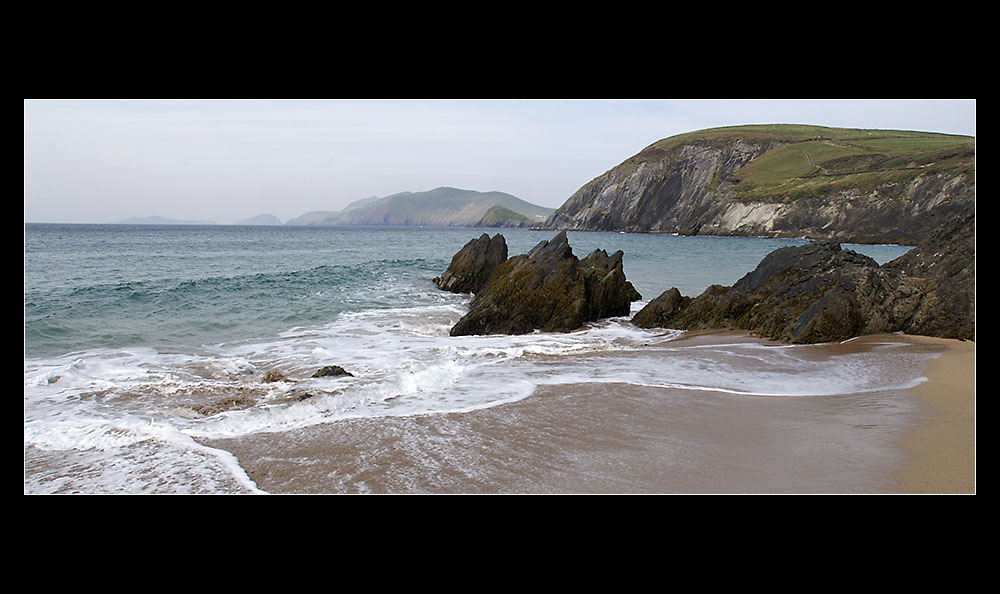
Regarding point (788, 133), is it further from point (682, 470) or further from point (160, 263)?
point (682, 470)

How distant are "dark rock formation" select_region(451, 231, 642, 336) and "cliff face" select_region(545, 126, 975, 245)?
64477 millimetres

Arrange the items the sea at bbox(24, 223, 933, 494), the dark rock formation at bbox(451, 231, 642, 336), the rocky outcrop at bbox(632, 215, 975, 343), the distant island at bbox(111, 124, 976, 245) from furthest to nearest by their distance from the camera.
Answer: the distant island at bbox(111, 124, 976, 245) < the dark rock formation at bbox(451, 231, 642, 336) < the rocky outcrop at bbox(632, 215, 975, 343) < the sea at bbox(24, 223, 933, 494)

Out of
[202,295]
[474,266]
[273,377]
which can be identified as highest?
[474,266]

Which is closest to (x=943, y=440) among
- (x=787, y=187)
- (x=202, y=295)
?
(x=202, y=295)

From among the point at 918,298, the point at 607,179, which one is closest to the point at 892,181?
the point at 607,179

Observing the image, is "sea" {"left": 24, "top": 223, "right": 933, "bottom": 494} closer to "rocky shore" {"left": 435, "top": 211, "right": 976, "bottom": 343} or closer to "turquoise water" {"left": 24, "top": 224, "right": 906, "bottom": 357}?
"turquoise water" {"left": 24, "top": 224, "right": 906, "bottom": 357}

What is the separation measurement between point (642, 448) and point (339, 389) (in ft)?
14.1

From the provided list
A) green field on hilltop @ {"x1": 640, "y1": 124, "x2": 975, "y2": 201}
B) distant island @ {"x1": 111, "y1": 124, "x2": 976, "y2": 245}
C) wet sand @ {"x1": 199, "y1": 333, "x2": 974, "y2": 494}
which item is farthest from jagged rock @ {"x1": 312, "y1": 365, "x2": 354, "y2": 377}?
green field on hilltop @ {"x1": 640, "y1": 124, "x2": 975, "y2": 201}

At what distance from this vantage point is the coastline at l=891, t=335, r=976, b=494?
4273 mm

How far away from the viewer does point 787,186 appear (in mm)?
90562

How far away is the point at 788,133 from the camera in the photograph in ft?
396

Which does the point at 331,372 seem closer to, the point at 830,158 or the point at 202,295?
the point at 202,295

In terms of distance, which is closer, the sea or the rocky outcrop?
the sea

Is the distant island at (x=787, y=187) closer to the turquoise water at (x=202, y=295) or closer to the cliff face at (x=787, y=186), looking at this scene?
the cliff face at (x=787, y=186)
